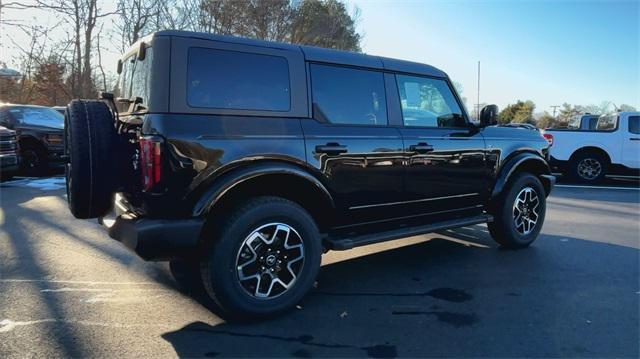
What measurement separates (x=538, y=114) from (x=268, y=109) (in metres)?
51.1

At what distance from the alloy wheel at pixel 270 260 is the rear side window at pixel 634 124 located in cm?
1111

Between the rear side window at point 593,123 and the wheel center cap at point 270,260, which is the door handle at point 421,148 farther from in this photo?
the rear side window at point 593,123

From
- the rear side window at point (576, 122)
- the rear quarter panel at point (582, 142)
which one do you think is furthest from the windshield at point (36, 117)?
the rear side window at point (576, 122)

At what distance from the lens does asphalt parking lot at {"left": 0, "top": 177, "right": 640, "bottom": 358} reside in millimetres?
2926

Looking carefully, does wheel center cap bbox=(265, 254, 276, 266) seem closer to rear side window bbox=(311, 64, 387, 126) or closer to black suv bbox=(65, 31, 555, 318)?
black suv bbox=(65, 31, 555, 318)

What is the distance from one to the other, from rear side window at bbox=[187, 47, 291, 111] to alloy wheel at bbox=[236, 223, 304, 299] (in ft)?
2.95

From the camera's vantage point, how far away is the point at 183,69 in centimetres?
308

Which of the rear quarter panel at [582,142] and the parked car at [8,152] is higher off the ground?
the rear quarter panel at [582,142]

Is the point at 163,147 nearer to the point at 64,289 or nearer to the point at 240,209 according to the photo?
the point at 240,209

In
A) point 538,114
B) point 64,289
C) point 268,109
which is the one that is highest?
point 538,114

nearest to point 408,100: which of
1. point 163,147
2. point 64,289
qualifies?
point 163,147

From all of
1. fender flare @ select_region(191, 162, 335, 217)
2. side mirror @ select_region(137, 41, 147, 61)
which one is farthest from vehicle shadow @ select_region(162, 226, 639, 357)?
side mirror @ select_region(137, 41, 147, 61)

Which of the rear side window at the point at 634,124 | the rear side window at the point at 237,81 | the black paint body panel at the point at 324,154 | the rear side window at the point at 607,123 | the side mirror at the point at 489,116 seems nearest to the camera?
the black paint body panel at the point at 324,154

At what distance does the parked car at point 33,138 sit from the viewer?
10.6m
